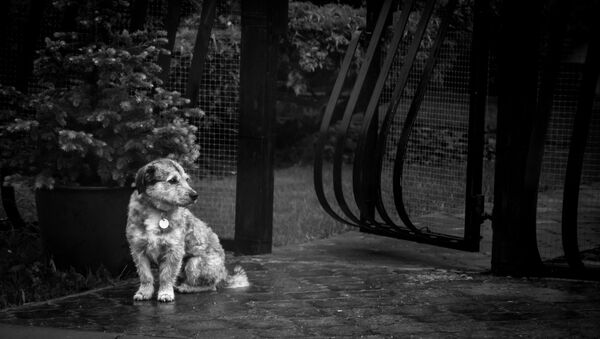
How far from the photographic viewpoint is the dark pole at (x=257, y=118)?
277 inches

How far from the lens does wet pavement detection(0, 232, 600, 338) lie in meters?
4.80

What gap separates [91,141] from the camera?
6254 millimetres

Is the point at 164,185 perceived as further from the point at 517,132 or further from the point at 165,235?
the point at 517,132

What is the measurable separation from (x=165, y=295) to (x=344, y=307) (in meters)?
1.10

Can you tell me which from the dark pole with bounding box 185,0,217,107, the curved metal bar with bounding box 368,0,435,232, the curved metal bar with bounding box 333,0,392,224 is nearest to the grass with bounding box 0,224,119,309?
the dark pole with bounding box 185,0,217,107

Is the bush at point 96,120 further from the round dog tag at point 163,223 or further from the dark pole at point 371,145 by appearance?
the dark pole at point 371,145

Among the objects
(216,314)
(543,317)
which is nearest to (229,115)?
(216,314)

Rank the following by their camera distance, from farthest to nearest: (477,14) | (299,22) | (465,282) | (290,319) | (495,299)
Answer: (299,22) < (477,14) < (465,282) < (495,299) < (290,319)

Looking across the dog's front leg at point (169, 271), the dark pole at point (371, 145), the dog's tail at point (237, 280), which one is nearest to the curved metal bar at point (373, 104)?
the dark pole at point (371, 145)

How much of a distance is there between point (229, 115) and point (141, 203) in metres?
2.88

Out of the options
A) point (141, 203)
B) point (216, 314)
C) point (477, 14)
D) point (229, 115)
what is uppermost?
point (477, 14)

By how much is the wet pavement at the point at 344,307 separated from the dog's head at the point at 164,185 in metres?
0.63

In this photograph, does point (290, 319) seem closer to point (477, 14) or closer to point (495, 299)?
point (495, 299)

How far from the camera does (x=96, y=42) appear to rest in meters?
6.73
